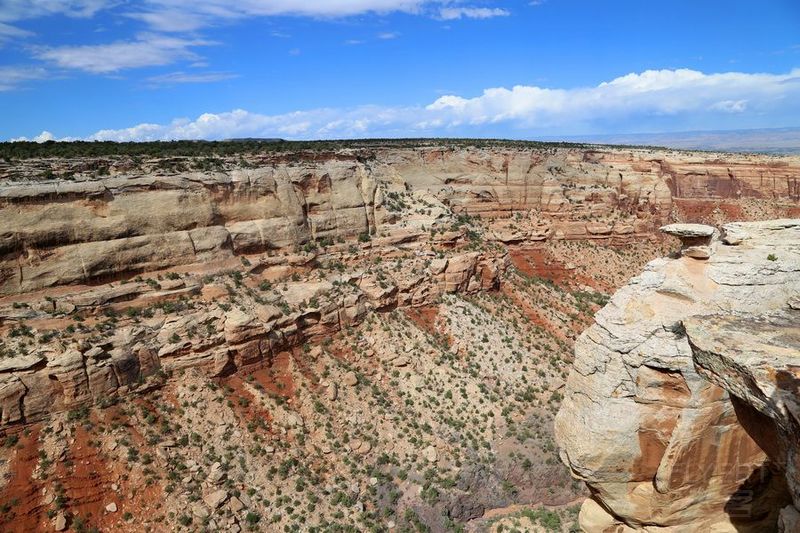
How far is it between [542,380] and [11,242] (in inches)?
1258

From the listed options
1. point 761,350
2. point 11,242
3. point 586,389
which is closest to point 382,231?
point 11,242

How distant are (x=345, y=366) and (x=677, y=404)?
22.2 metres

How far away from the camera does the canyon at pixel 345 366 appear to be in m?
13.0

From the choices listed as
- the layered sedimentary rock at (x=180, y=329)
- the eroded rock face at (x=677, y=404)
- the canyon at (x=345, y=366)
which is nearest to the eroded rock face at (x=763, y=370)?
the canyon at (x=345, y=366)

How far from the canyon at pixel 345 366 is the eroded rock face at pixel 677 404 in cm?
5

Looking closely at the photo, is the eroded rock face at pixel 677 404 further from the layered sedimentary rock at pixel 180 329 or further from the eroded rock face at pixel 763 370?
the layered sedimentary rock at pixel 180 329

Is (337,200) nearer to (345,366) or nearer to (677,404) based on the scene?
(345,366)

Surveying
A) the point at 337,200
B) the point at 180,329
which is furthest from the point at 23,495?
the point at 337,200

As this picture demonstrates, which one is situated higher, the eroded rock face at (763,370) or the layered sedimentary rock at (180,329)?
the eroded rock face at (763,370)

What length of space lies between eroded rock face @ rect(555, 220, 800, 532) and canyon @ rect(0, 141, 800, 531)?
55 mm

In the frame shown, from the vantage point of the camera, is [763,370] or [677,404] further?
Result: [677,404]

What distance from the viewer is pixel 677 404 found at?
12.9 m

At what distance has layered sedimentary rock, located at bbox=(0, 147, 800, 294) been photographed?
1099 inches

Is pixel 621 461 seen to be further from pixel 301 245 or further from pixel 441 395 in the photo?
pixel 301 245
